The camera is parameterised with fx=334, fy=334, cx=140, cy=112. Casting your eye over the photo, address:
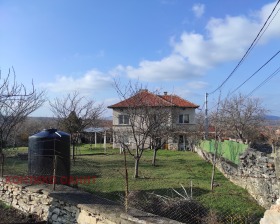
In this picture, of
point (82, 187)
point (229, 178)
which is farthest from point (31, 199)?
point (229, 178)

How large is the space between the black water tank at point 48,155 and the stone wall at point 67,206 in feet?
2.73

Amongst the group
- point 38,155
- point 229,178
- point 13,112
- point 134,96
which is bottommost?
point 229,178

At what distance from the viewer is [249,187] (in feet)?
40.2

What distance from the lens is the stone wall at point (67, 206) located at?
534 centimetres

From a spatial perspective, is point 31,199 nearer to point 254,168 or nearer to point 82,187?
point 82,187

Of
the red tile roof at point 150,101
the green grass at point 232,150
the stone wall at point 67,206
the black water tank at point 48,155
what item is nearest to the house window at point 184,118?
the red tile roof at point 150,101

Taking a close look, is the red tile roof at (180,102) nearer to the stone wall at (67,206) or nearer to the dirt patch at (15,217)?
the stone wall at (67,206)

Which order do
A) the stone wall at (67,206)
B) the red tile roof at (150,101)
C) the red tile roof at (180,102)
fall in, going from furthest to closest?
the red tile roof at (180,102) → the red tile roof at (150,101) → the stone wall at (67,206)

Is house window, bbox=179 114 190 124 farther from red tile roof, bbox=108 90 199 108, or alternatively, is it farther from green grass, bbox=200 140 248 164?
green grass, bbox=200 140 248 164

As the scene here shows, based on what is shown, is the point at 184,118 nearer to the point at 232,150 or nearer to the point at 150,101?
the point at 150,101

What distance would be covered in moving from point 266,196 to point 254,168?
211 cm

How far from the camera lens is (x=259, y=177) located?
952cm

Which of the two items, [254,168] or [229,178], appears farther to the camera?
[229,178]

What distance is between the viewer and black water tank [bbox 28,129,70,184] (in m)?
9.16
